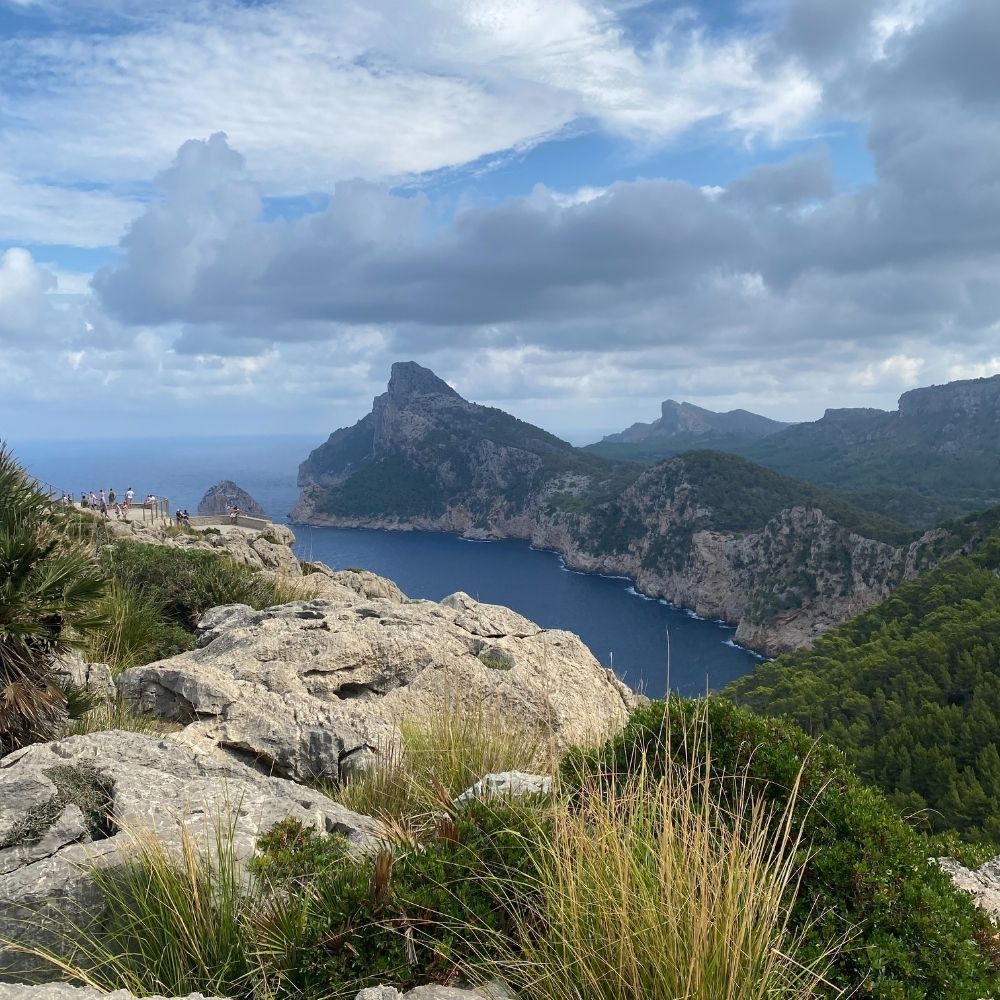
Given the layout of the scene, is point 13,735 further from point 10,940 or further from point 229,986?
point 229,986

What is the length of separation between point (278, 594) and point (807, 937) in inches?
503

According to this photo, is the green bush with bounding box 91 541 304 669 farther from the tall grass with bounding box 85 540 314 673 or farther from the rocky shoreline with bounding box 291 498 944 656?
the rocky shoreline with bounding box 291 498 944 656

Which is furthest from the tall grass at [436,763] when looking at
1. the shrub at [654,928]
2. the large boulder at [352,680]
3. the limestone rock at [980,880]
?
the limestone rock at [980,880]

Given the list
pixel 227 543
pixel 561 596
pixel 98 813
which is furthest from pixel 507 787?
pixel 561 596

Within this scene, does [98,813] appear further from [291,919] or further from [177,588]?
[177,588]

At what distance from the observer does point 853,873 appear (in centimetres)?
379

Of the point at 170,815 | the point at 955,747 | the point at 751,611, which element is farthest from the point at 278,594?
the point at 751,611

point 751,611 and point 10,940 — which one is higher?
point 10,940

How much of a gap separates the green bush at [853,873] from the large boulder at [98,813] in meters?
1.84

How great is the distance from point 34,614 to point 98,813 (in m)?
2.78

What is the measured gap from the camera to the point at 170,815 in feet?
13.5

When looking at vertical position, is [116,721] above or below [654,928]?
below

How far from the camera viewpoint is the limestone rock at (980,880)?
5363 mm

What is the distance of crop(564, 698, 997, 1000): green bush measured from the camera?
344 centimetres
